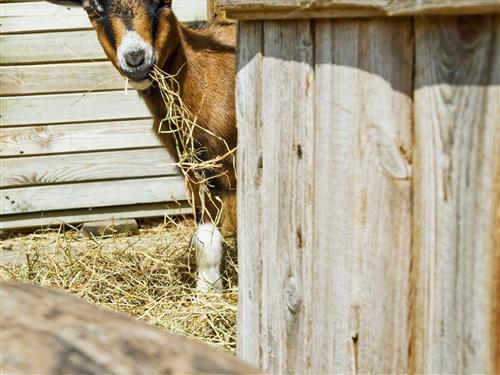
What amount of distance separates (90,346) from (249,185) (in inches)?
44.9

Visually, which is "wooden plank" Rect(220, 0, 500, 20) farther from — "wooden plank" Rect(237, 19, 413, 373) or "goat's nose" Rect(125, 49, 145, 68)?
A: "goat's nose" Rect(125, 49, 145, 68)

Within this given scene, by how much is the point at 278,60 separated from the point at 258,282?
0.74 m

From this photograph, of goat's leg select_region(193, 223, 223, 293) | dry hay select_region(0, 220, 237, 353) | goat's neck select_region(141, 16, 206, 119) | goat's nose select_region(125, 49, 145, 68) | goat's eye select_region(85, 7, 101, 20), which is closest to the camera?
dry hay select_region(0, 220, 237, 353)

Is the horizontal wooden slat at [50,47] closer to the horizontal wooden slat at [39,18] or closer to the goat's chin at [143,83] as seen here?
the horizontal wooden slat at [39,18]

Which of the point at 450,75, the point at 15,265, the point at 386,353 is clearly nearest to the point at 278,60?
the point at 450,75

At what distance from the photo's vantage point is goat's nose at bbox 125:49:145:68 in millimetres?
4766

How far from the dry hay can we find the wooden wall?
436 mm

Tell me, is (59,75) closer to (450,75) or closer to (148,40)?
(148,40)

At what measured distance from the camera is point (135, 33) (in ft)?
15.9

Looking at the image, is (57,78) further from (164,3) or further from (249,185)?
(249,185)

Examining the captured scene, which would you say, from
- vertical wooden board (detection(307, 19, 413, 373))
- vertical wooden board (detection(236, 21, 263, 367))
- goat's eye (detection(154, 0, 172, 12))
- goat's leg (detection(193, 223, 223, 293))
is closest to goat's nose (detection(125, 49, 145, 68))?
goat's eye (detection(154, 0, 172, 12))

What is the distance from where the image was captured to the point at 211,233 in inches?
211

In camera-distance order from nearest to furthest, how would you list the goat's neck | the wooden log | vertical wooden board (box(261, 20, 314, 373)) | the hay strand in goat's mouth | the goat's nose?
the wooden log → vertical wooden board (box(261, 20, 314, 373)) → the hay strand in goat's mouth → the goat's nose → the goat's neck

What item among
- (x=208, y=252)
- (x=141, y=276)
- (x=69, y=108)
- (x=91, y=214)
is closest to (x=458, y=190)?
(x=208, y=252)
